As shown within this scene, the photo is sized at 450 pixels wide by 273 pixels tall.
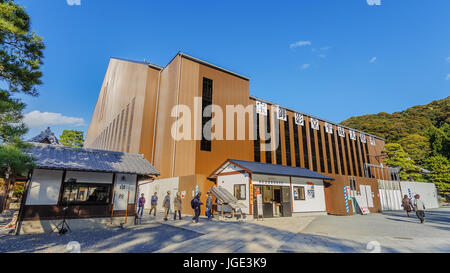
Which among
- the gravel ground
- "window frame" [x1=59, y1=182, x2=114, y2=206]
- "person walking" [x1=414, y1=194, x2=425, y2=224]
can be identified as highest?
"window frame" [x1=59, y1=182, x2=114, y2=206]

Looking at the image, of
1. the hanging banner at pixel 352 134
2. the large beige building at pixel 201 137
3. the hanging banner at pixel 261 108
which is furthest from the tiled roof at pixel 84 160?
the hanging banner at pixel 352 134

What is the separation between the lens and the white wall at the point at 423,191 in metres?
25.0

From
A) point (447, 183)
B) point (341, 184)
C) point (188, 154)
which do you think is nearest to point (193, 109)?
point (188, 154)

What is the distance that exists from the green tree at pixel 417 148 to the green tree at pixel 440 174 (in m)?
5.37

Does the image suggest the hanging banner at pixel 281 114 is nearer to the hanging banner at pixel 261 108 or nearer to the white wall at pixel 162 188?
the hanging banner at pixel 261 108

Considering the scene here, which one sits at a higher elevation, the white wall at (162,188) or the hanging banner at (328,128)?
the hanging banner at (328,128)

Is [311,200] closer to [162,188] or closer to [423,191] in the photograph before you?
[162,188]

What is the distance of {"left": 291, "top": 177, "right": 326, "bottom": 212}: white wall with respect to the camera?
675 inches

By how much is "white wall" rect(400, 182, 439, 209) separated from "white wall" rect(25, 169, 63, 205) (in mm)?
31739

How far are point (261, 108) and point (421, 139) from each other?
1444 inches

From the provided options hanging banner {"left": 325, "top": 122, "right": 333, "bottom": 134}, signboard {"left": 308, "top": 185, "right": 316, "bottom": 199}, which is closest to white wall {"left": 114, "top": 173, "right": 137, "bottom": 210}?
signboard {"left": 308, "top": 185, "right": 316, "bottom": 199}

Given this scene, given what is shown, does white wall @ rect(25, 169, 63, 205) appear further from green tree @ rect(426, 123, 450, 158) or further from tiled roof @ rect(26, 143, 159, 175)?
green tree @ rect(426, 123, 450, 158)
